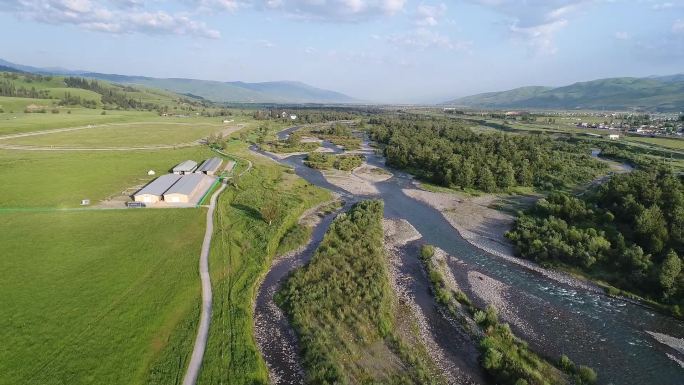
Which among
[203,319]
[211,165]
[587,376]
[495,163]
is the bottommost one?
[587,376]

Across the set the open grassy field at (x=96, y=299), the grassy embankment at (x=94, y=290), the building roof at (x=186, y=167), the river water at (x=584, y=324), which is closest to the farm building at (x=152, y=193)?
the grassy embankment at (x=94, y=290)

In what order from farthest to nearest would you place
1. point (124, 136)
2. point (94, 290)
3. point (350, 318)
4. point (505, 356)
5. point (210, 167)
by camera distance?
point (124, 136)
point (210, 167)
point (94, 290)
point (350, 318)
point (505, 356)

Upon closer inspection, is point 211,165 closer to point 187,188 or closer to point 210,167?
Result: point 210,167

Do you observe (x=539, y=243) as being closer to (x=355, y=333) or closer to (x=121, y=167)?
(x=355, y=333)

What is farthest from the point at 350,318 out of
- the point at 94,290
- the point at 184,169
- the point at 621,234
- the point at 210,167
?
the point at 210,167

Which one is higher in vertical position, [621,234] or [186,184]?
[186,184]

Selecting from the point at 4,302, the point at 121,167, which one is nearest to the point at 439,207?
the point at 4,302
